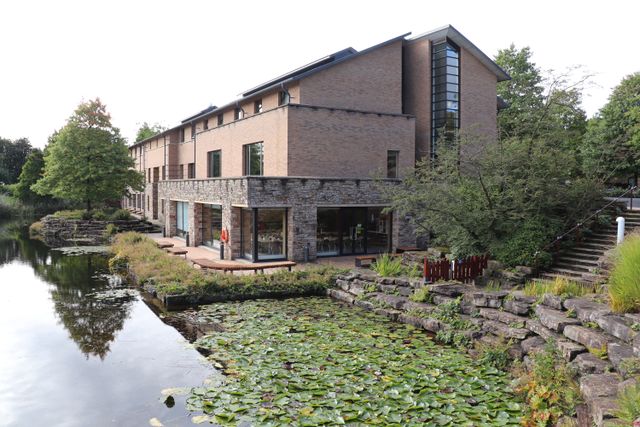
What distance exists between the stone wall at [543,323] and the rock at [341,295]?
0.03 meters

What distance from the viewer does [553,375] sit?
325 inches

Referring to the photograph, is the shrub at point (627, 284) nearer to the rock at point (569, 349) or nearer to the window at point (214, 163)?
the rock at point (569, 349)

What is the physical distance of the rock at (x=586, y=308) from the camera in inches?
357

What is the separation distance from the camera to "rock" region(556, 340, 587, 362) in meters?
8.46

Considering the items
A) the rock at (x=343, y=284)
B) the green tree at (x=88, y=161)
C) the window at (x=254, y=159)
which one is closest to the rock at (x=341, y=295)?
the rock at (x=343, y=284)

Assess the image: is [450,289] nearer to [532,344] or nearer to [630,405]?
[532,344]

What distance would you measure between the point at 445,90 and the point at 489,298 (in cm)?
1729

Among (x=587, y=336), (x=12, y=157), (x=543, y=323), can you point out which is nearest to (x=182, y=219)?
(x=543, y=323)

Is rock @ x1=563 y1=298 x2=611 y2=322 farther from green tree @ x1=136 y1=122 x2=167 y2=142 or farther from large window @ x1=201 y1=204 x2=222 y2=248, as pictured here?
green tree @ x1=136 y1=122 x2=167 y2=142

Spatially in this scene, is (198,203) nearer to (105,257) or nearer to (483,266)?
(105,257)

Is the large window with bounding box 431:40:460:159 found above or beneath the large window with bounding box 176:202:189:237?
above

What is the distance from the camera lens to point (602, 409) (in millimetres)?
6293

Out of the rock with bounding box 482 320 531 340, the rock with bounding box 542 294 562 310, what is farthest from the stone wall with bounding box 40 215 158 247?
the rock with bounding box 542 294 562 310

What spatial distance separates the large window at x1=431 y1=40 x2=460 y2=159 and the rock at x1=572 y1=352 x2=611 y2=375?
1946cm
